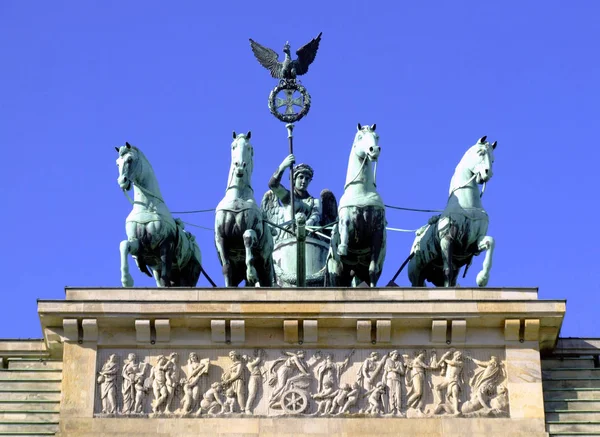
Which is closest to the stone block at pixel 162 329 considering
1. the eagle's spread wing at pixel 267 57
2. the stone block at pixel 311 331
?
the stone block at pixel 311 331

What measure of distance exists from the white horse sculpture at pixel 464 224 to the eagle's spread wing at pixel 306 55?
4466 mm

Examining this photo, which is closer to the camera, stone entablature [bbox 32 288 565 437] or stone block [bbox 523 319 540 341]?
stone entablature [bbox 32 288 565 437]

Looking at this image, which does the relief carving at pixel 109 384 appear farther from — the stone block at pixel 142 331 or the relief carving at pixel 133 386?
the stone block at pixel 142 331

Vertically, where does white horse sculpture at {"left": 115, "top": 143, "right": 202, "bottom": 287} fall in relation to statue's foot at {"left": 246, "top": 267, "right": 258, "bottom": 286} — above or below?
above

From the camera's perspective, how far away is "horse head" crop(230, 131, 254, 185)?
128 ft

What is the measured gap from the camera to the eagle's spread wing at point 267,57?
4312 cm

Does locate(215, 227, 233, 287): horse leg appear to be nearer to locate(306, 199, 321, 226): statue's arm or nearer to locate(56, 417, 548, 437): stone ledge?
locate(56, 417, 548, 437): stone ledge

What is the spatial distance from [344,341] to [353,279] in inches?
101

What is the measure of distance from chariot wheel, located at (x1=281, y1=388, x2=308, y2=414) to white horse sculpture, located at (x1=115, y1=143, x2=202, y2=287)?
3.17m

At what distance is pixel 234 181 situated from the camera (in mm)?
39281

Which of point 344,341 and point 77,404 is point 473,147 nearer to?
point 344,341

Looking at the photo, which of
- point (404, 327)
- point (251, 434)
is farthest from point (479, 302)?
point (251, 434)

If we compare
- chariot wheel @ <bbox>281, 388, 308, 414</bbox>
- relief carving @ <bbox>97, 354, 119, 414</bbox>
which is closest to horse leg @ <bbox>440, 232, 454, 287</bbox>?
chariot wheel @ <bbox>281, 388, 308, 414</bbox>

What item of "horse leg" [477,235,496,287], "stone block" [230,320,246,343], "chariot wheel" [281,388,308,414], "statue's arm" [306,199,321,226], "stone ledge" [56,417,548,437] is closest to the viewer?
"stone ledge" [56,417,548,437]
